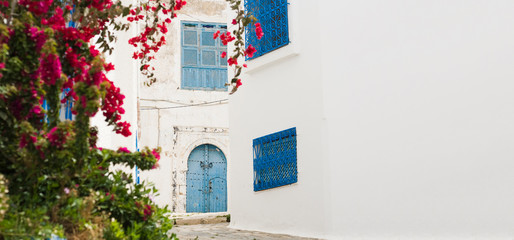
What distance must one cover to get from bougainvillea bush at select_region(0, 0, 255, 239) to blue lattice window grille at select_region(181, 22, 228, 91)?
11.0 meters

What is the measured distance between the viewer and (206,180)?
49.5 ft

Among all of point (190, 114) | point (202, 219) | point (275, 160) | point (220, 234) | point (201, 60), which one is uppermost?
point (201, 60)

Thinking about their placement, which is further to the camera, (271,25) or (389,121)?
(271,25)

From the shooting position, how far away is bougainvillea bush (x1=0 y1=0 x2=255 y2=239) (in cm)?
330

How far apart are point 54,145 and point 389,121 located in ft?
18.9

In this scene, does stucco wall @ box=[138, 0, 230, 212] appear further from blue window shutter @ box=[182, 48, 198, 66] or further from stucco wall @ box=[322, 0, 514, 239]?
stucco wall @ box=[322, 0, 514, 239]

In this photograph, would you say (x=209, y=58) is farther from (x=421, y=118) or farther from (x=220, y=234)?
(x=421, y=118)

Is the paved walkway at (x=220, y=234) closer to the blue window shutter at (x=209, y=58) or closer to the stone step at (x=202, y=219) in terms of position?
the stone step at (x=202, y=219)

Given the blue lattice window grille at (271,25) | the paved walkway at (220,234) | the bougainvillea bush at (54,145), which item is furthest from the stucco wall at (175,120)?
the bougainvillea bush at (54,145)

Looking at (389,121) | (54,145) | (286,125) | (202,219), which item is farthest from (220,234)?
(54,145)

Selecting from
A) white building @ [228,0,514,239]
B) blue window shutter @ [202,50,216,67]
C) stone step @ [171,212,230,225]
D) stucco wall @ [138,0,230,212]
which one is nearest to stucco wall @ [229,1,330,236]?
white building @ [228,0,514,239]

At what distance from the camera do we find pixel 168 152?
14648 millimetres

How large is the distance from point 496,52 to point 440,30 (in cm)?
78

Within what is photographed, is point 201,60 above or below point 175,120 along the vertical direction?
above
